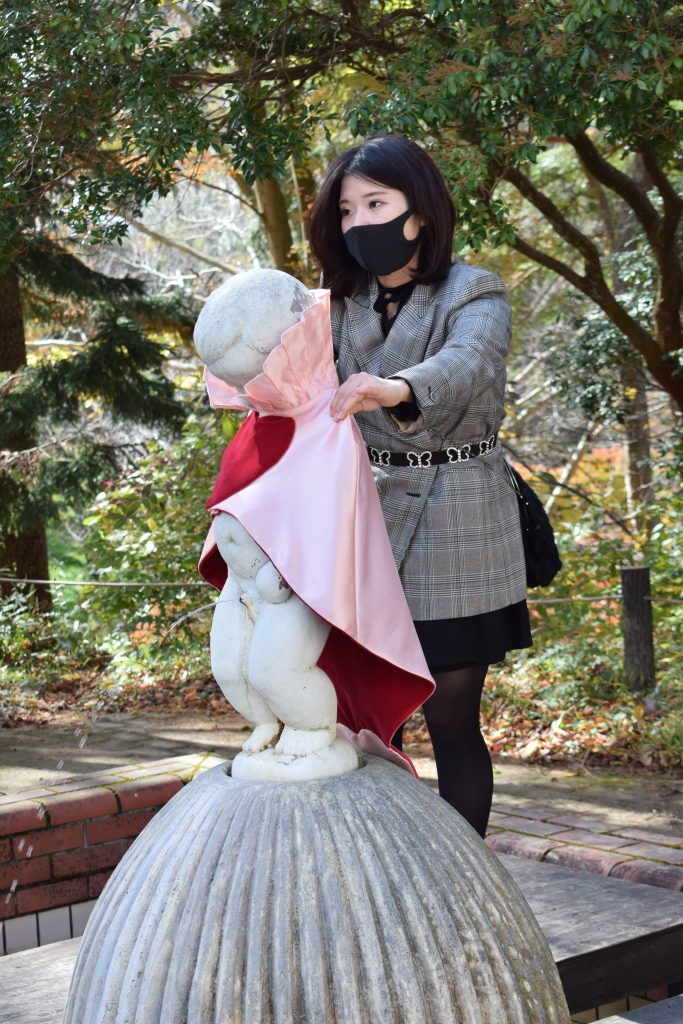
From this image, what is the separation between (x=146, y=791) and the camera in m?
3.85

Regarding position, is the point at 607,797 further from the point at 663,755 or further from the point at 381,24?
the point at 381,24

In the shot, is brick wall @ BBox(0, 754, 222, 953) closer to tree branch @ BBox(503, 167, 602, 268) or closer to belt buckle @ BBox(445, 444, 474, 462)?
belt buckle @ BBox(445, 444, 474, 462)

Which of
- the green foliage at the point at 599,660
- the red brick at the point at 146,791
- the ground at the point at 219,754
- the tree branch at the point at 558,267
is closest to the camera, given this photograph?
the red brick at the point at 146,791

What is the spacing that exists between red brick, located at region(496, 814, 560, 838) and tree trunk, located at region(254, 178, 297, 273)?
249 inches

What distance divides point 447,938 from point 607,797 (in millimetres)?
3177

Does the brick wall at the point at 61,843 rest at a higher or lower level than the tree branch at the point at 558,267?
lower

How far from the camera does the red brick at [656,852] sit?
137 inches

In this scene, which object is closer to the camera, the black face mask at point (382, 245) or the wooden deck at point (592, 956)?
the black face mask at point (382, 245)

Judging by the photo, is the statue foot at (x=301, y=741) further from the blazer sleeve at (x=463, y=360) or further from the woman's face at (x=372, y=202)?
the woman's face at (x=372, y=202)

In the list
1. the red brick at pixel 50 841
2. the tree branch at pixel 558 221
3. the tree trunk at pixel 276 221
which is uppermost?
the tree trunk at pixel 276 221

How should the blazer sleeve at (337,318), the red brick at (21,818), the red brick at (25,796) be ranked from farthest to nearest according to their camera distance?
1. the red brick at (25,796)
2. the red brick at (21,818)
3. the blazer sleeve at (337,318)

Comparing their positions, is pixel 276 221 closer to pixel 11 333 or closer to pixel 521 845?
pixel 11 333

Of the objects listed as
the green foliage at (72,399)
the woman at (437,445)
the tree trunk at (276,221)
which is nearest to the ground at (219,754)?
the green foliage at (72,399)

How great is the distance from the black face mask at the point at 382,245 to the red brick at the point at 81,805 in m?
2.21
